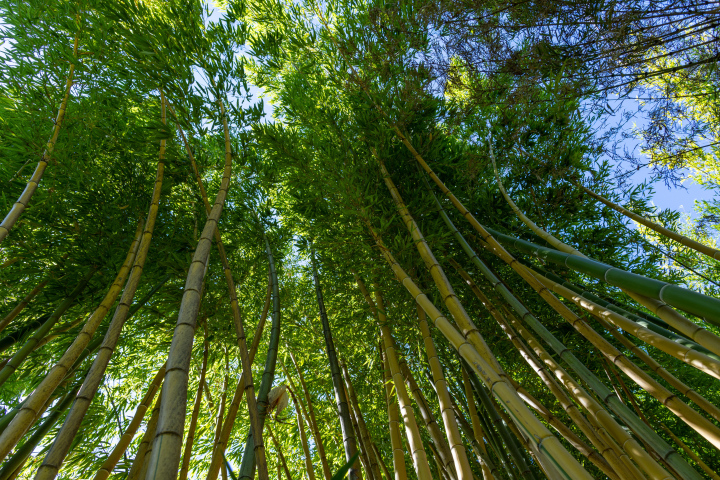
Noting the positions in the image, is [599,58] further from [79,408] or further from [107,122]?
[107,122]

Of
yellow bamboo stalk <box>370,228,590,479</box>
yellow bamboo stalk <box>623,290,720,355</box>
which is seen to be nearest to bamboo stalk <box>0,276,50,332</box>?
yellow bamboo stalk <box>370,228,590,479</box>

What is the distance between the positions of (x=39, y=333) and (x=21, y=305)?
631mm

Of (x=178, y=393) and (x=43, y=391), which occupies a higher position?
(x=43, y=391)

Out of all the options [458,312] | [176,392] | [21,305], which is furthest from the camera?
[21,305]

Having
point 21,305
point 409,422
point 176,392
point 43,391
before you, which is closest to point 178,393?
point 176,392

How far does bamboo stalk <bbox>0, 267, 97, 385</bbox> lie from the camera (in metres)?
2.10

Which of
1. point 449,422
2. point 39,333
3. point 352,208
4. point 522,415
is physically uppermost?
point 352,208

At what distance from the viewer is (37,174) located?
218 cm

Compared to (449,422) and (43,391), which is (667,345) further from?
(43,391)

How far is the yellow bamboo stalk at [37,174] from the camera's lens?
1.86 metres

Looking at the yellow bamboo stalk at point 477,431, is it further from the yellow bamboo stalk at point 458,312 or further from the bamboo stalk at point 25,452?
the bamboo stalk at point 25,452

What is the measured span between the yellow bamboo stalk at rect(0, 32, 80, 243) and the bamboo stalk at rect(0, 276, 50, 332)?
2.44 ft

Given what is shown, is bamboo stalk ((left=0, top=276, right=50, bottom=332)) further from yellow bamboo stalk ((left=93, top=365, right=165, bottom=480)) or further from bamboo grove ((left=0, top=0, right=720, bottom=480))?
yellow bamboo stalk ((left=93, top=365, right=165, bottom=480))

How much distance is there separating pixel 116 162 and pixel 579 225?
163 inches
